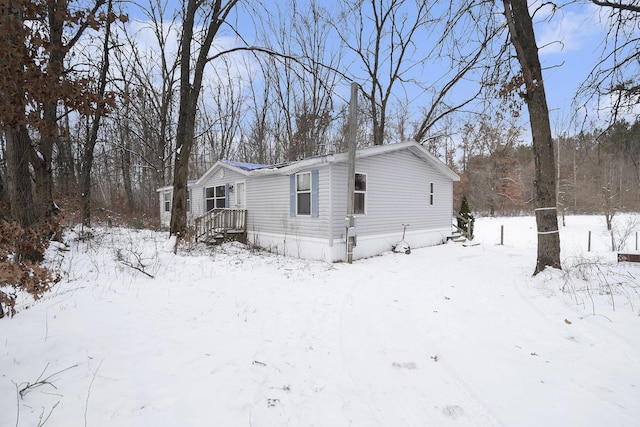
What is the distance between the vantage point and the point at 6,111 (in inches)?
92.6

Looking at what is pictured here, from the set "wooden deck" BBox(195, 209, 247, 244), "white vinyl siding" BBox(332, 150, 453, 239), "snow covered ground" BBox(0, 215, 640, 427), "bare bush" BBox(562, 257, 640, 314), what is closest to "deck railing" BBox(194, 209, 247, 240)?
"wooden deck" BBox(195, 209, 247, 244)

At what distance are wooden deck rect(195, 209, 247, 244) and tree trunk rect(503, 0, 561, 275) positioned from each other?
984 centimetres

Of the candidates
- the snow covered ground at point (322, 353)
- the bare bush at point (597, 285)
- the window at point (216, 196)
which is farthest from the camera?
the window at point (216, 196)

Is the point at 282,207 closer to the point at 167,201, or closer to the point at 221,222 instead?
the point at 221,222

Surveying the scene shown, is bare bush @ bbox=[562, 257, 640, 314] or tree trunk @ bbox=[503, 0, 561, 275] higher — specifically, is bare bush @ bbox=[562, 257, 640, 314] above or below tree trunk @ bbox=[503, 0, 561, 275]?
below

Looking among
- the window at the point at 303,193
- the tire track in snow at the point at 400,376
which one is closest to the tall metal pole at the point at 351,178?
the window at the point at 303,193

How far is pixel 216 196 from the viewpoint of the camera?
48.5 feet

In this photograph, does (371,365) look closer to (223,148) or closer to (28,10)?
(28,10)

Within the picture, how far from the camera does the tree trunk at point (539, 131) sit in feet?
19.7

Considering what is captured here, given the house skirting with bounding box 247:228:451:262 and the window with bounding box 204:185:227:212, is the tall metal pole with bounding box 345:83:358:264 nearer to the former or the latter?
the house skirting with bounding box 247:228:451:262

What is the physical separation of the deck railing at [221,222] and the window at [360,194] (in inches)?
196

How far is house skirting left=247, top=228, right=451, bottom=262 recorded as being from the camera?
30.6ft

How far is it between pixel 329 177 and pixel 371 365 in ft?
21.5

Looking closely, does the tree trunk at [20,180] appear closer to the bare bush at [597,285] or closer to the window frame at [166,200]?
the bare bush at [597,285]
